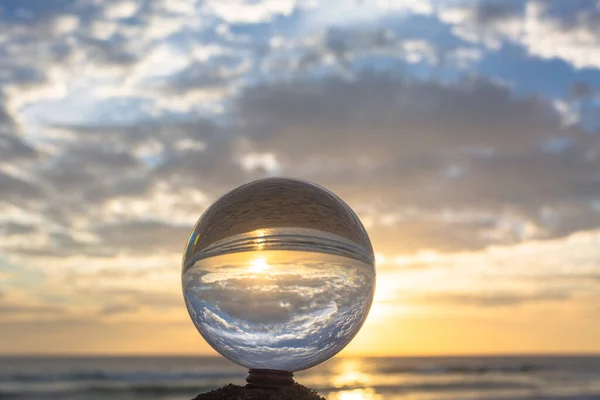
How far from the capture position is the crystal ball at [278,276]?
5.09 meters

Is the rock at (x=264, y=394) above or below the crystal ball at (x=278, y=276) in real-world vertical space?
below

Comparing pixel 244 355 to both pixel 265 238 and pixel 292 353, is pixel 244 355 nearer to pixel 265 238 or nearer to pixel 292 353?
pixel 292 353

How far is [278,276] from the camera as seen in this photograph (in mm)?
5082

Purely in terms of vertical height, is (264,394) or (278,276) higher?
(278,276)

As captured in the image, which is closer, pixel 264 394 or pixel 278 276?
pixel 278 276

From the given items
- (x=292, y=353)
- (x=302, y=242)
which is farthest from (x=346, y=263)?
(x=292, y=353)

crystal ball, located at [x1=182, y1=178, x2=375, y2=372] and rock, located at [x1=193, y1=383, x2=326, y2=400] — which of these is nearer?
crystal ball, located at [x1=182, y1=178, x2=375, y2=372]

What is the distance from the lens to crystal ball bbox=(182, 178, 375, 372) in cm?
509

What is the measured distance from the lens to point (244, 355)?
17.6ft

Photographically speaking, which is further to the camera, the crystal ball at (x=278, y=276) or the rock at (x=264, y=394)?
the rock at (x=264, y=394)

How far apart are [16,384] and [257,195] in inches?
1852

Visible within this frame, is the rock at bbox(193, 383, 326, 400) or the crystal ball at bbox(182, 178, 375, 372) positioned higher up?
the crystal ball at bbox(182, 178, 375, 372)

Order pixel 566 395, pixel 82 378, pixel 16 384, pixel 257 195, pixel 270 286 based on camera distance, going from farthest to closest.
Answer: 1. pixel 82 378
2. pixel 16 384
3. pixel 566 395
4. pixel 257 195
5. pixel 270 286

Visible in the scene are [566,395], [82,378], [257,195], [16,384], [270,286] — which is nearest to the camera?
[270,286]
